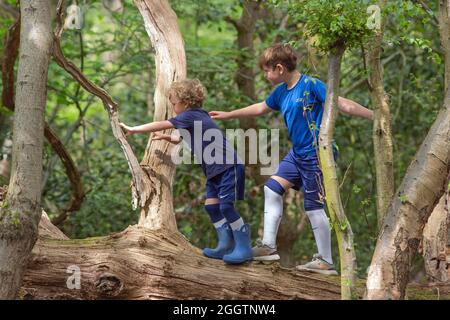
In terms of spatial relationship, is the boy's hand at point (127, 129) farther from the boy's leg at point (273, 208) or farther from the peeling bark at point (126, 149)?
the boy's leg at point (273, 208)

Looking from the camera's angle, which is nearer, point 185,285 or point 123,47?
point 185,285

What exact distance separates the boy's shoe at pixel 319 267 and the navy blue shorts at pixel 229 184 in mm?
653

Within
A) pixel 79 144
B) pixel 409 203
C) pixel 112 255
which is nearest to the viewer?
pixel 409 203

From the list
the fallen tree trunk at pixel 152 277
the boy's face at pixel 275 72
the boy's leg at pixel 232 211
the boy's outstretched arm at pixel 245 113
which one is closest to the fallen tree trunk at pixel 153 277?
the fallen tree trunk at pixel 152 277

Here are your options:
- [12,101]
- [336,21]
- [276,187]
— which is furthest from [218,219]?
[12,101]

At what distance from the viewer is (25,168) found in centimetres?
490

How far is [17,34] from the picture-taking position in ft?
23.3

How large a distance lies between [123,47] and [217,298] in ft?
15.6

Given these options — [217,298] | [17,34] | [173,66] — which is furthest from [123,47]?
[217,298]

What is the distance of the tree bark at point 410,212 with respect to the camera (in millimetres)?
5016

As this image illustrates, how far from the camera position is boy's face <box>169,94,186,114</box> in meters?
5.73

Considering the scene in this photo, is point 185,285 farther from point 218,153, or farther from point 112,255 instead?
point 218,153

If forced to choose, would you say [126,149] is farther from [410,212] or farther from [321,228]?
[410,212]

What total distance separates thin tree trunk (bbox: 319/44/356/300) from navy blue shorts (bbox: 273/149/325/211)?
43 centimetres
